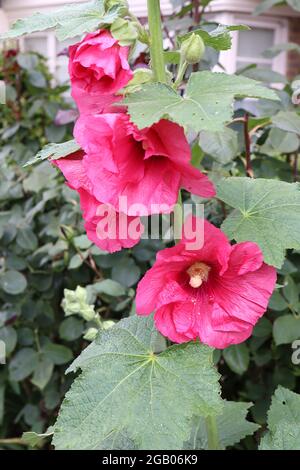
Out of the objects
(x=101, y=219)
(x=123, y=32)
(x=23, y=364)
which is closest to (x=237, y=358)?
(x=23, y=364)

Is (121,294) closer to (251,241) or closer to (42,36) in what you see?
(251,241)

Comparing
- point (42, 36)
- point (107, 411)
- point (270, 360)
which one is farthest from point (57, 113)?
point (42, 36)

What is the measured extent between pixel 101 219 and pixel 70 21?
210mm

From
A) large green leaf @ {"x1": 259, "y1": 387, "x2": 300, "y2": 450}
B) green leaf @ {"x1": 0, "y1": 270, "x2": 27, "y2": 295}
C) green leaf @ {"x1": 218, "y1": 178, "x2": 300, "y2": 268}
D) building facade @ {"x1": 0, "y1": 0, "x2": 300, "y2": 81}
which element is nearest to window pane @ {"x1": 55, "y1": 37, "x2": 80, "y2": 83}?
green leaf @ {"x1": 218, "y1": 178, "x2": 300, "y2": 268}

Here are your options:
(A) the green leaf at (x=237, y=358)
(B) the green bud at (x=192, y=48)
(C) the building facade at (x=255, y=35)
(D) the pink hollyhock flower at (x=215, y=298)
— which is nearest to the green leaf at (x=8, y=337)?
(A) the green leaf at (x=237, y=358)

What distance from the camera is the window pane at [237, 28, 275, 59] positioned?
446 centimetres

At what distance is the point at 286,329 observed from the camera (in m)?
1.15

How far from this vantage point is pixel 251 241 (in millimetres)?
669

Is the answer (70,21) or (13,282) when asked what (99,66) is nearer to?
(70,21)

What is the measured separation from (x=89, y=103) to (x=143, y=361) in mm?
291

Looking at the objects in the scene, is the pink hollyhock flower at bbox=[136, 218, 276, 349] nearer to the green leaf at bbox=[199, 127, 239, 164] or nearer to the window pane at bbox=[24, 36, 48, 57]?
the green leaf at bbox=[199, 127, 239, 164]

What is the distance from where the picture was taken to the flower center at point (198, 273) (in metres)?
0.66

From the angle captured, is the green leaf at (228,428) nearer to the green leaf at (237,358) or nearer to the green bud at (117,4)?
the green leaf at (237,358)

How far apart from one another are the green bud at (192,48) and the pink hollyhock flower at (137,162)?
11 centimetres
